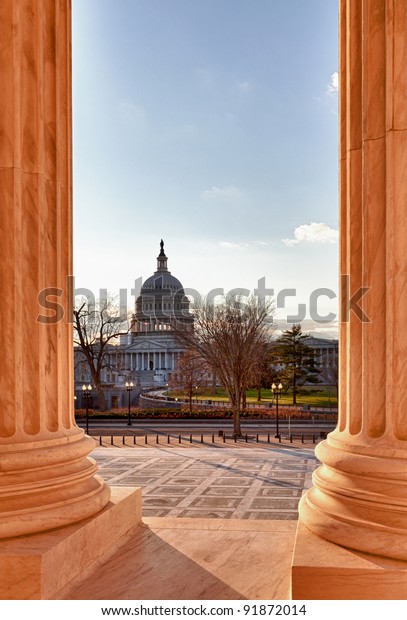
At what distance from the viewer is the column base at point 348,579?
6.57m

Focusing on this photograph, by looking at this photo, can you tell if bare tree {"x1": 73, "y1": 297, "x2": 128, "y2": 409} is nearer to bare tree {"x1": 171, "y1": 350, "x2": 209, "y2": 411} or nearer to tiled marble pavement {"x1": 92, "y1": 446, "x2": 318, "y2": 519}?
bare tree {"x1": 171, "y1": 350, "x2": 209, "y2": 411}

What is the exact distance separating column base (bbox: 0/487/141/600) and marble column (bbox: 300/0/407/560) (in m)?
3.01

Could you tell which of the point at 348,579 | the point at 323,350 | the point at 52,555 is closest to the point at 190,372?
the point at 323,350

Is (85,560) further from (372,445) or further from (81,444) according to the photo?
(372,445)

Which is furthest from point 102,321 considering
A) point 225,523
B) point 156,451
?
point 225,523

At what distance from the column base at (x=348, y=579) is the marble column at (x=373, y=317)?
1.20ft

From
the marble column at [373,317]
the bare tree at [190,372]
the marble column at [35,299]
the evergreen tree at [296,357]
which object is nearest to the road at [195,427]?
the bare tree at [190,372]

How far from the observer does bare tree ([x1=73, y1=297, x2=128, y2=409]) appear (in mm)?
87688

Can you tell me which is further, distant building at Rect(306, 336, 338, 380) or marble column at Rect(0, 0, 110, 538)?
distant building at Rect(306, 336, 338, 380)

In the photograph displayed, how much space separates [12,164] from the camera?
821cm

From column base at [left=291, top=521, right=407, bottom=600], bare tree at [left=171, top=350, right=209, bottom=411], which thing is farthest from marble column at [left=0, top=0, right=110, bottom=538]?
bare tree at [left=171, top=350, right=209, bottom=411]

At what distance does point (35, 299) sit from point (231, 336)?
5812 cm

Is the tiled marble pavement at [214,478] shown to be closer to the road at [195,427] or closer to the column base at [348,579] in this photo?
the road at [195,427]

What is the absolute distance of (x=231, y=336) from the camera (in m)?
66.1
